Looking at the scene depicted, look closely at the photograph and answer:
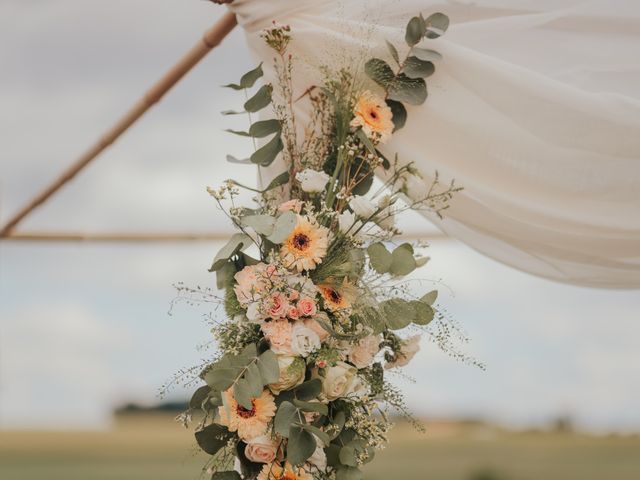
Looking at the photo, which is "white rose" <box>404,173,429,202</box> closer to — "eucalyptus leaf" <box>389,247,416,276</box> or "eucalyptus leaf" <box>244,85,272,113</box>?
"eucalyptus leaf" <box>389,247,416,276</box>

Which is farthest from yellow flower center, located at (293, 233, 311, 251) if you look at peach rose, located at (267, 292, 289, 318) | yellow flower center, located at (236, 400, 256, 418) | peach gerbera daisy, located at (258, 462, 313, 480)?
peach gerbera daisy, located at (258, 462, 313, 480)

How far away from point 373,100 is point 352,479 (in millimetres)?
800

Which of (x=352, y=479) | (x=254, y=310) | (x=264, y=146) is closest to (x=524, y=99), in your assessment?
(x=264, y=146)

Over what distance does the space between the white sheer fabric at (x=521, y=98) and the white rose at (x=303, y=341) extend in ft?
1.66

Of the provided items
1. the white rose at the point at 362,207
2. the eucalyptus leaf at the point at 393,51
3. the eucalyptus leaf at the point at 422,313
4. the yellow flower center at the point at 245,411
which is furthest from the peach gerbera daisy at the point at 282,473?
the eucalyptus leaf at the point at 393,51

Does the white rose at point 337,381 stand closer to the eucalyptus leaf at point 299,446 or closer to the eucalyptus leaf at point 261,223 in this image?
the eucalyptus leaf at point 299,446

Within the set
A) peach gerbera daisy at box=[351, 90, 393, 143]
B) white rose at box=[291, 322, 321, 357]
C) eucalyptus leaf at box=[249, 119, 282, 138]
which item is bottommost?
white rose at box=[291, 322, 321, 357]

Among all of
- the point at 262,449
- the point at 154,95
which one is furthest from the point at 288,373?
the point at 154,95

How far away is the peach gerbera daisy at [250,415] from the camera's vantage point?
4.81 feet

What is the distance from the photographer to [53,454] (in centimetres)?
442

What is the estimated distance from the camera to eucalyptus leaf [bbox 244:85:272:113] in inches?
67.4

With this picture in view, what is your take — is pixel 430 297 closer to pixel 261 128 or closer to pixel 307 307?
pixel 307 307

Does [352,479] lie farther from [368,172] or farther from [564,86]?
[564,86]

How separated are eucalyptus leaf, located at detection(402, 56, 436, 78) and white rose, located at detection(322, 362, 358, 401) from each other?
63 centimetres
